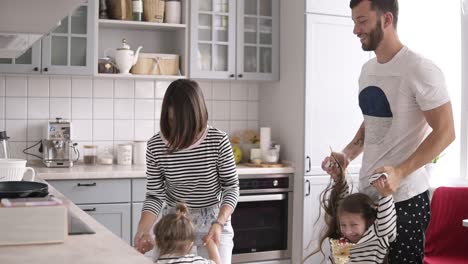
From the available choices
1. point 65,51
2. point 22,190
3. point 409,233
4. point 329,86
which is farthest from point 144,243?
point 329,86

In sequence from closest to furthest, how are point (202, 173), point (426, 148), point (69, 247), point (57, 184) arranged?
point (69, 247) < point (426, 148) < point (202, 173) < point (57, 184)

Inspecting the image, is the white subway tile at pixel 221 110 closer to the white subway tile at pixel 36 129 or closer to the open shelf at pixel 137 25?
the open shelf at pixel 137 25

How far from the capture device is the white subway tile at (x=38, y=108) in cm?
452

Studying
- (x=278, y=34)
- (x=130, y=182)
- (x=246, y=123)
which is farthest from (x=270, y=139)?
(x=130, y=182)

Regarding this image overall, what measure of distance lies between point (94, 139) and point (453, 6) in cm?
282

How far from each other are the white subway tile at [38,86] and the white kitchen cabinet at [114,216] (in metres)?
0.99

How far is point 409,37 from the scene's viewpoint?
4.92 metres

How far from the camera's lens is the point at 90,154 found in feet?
15.1

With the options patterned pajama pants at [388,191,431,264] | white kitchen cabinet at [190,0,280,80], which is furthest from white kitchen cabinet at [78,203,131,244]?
patterned pajama pants at [388,191,431,264]

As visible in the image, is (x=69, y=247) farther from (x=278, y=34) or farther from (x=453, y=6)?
(x=453, y=6)

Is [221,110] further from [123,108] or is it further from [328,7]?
[328,7]

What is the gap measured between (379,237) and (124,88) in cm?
286

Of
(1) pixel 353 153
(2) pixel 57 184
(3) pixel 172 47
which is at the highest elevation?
(3) pixel 172 47

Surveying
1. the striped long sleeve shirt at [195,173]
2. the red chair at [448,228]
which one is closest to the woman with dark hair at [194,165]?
the striped long sleeve shirt at [195,173]
